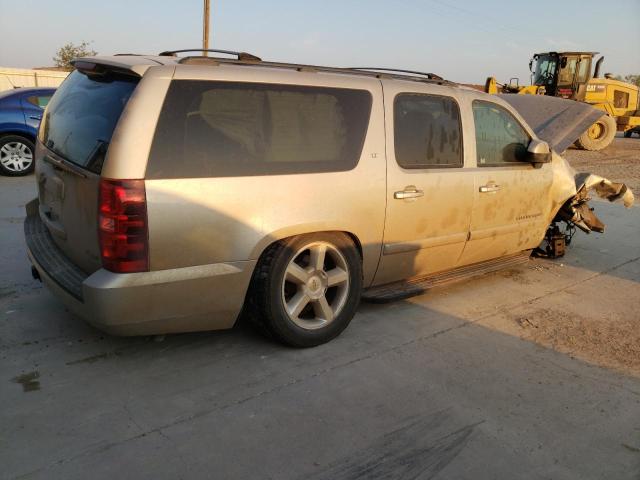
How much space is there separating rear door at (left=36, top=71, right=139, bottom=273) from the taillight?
84 mm

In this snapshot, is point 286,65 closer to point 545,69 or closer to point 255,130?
point 255,130

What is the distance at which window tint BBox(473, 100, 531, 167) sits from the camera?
15.0 feet

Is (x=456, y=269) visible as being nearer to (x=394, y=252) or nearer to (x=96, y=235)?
(x=394, y=252)

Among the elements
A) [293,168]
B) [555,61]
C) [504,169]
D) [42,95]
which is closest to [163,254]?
[293,168]

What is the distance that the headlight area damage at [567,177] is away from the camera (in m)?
5.48

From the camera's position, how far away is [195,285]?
3092 millimetres

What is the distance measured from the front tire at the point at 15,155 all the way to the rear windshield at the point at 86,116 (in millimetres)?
6566

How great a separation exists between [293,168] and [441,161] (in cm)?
138

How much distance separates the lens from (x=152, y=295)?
2.96 meters

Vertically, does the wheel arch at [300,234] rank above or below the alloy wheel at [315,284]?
above

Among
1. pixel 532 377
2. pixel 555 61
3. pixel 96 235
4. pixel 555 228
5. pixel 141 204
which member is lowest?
pixel 532 377

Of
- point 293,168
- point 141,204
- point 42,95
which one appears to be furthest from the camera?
point 42,95

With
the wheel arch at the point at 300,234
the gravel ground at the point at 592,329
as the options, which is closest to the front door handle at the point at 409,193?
the wheel arch at the point at 300,234

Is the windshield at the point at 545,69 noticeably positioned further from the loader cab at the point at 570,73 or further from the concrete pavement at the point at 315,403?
the concrete pavement at the point at 315,403
